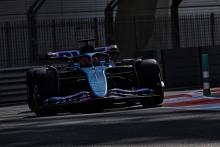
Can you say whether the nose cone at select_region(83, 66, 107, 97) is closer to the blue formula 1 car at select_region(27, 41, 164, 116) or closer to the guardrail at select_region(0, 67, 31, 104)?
the blue formula 1 car at select_region(27, 41, 164, 116)

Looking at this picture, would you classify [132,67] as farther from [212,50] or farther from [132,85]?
[212,50]

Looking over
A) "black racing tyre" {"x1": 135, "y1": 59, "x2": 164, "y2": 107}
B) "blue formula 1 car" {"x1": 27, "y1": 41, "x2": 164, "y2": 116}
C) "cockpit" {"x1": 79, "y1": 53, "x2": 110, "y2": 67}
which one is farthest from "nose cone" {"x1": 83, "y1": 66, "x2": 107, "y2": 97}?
"black racing tyre" {"x1": 135, "y1": 59, "x2": 164, "y2": 107}

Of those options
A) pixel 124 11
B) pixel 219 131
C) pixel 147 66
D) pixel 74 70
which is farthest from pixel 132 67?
pixel 124 11

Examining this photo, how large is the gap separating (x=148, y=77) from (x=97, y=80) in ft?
3.73

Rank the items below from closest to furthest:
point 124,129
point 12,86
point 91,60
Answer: point 124,129 < point 91,60 < point 12,86

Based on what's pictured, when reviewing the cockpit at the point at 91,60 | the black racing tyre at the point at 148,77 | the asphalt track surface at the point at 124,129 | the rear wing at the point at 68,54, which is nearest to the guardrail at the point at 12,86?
the rear wing at the point at 68,54

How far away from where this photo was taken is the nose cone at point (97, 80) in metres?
14.2

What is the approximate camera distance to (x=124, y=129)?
1045 cm

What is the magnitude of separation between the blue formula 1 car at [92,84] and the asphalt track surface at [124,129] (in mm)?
669

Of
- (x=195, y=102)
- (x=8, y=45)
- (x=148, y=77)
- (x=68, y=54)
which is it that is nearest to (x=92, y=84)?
(x=148, y=77)

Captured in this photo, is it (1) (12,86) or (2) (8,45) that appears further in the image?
(2) (8,45)

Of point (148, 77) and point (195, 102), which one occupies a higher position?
point (148, 77)

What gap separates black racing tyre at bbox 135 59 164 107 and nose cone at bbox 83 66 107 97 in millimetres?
782

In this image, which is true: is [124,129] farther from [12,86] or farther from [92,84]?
[12,86]
